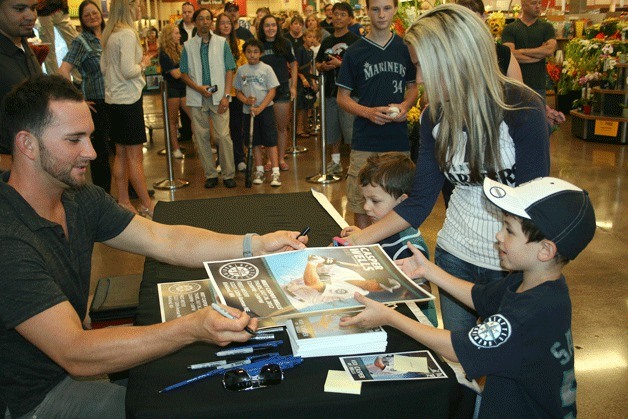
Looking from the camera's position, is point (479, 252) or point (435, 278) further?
point (479, 252)

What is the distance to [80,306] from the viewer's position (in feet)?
6.31

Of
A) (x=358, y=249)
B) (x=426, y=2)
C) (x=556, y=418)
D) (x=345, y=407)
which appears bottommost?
(x=556, y=418)

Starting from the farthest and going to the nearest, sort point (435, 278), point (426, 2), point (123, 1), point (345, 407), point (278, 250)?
1. point (426, 2)
2. point (123, 1)
3. point (278, 250)
4. point (435, 278)
5. point (345, 407)

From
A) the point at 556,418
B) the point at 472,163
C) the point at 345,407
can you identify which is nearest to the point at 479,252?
the point at 472,163

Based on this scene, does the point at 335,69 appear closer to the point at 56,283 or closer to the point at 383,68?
the point at 383,68

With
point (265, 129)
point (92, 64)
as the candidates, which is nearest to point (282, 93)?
point (265, 129)

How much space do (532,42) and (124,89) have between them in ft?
14.2

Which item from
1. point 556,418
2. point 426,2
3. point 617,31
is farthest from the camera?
point 617,31

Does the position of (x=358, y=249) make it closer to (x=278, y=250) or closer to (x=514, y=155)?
(x=278, y=250)

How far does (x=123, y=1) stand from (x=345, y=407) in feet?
15.5

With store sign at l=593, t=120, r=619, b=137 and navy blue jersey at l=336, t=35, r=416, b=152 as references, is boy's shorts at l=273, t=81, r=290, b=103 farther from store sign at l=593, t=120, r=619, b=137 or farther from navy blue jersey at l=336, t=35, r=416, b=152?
store sign at l=593, t=120, r=619, b=137

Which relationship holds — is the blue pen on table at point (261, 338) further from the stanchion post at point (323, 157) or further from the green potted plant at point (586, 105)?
the green potted plant at point (586, 105)

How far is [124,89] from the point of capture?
5.38 meters

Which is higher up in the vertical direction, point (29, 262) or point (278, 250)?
point (29, 262)
